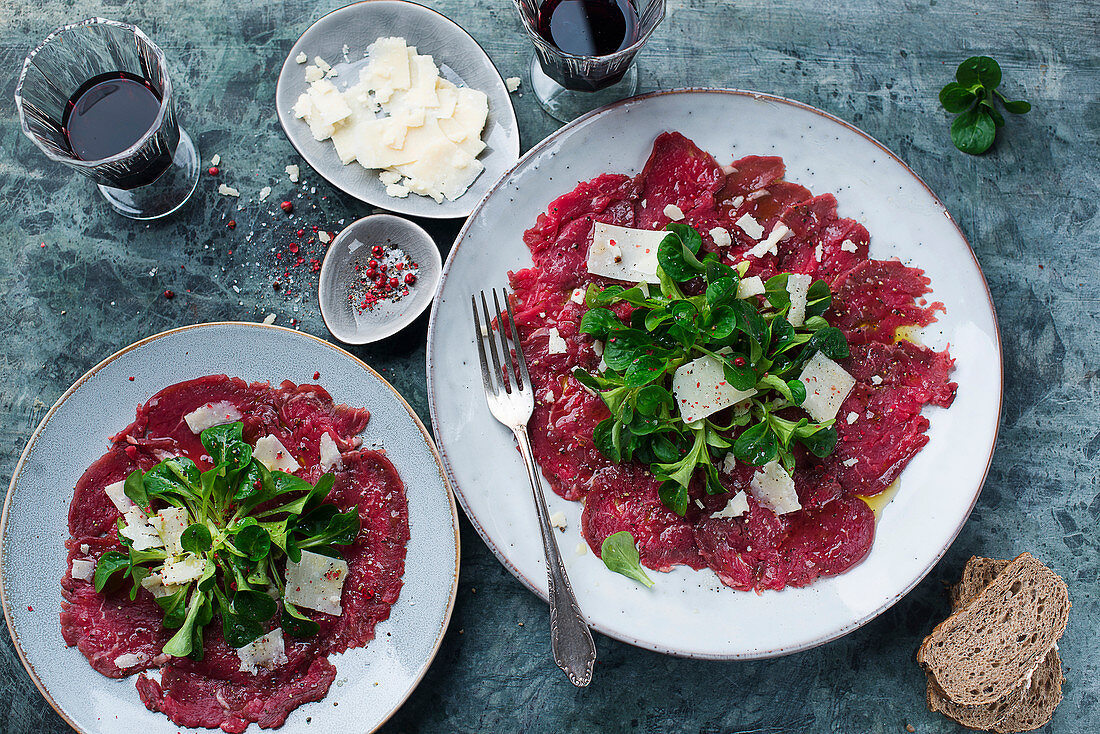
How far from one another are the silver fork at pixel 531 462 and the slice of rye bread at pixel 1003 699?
139 centimetres

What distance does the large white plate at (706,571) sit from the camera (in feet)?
8.20

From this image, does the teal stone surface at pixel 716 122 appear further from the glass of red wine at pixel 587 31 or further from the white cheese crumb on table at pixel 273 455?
the white cheese crumb on table at pixel 273 455

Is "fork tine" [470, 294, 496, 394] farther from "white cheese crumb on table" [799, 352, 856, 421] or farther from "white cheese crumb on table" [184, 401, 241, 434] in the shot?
"white cheese crumb on table" [799, 352, 856, 421]

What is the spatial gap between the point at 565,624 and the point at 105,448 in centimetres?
177

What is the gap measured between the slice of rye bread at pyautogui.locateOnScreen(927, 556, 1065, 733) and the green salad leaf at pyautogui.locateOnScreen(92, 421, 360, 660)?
2.29 metres

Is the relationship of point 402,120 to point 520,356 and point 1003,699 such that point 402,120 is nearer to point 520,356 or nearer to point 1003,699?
point 520,356

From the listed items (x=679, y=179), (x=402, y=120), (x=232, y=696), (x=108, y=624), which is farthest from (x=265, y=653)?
(x=679, y=179)

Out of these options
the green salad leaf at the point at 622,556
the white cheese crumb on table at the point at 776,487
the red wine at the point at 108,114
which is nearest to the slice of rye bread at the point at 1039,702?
the white cheese crumb on table at the point at 776,487

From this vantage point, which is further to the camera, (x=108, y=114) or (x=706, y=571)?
(x=108, y=114)

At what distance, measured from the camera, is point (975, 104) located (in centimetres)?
284

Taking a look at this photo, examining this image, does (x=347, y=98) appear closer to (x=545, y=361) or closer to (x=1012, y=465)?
(x=545, y=361)

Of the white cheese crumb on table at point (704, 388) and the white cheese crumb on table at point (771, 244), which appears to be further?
the white cheese crumb on table at point (771, 244)

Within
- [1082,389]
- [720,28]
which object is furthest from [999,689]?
[720,28]

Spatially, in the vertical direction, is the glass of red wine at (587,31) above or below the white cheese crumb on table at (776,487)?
above
